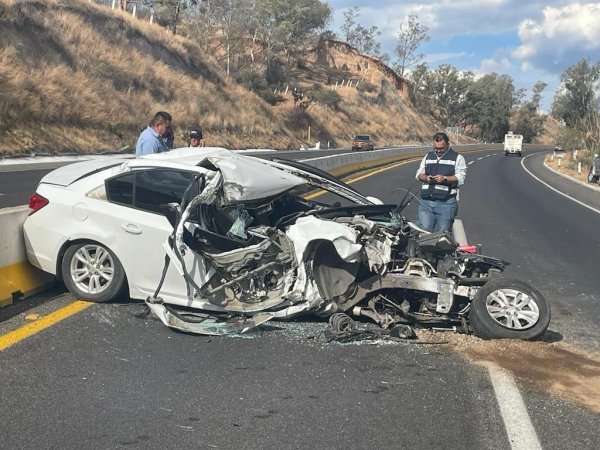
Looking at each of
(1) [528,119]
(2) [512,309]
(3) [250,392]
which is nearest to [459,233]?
(2) [512,309]

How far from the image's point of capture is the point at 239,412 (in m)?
3.95

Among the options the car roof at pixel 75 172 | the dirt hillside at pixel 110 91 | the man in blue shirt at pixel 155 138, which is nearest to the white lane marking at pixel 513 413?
the car roof at pixel 75 172

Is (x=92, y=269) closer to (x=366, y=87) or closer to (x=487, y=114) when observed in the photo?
(x=366, y=87)

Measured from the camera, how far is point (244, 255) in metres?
5.41

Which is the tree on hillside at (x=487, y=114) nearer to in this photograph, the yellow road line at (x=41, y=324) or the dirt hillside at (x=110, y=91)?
the dirt hillside at (x=110, y=91)

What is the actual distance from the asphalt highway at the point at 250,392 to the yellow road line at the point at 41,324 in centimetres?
10

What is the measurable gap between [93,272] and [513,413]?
12.3ft

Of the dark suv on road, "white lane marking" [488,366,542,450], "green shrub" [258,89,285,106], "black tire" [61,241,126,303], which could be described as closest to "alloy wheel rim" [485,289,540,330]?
"white lane marking" [488,366,542,450]

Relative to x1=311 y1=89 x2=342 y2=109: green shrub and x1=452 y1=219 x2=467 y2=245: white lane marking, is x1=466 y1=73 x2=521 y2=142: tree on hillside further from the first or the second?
x1=452 y1=219 x2=467 y2=245: white lane marking

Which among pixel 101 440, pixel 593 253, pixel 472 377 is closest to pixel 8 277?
pixel 101 440

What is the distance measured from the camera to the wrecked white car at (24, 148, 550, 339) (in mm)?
5367

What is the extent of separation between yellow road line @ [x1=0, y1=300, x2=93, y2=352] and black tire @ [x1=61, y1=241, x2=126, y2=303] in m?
0.13

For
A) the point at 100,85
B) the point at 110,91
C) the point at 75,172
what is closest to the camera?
the point at 75,172

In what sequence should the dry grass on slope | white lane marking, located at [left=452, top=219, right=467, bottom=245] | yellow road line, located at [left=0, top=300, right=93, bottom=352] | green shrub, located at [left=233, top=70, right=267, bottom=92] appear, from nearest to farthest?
yellow road line, located at [left=0, top=300, right=93, bottom=352], white lane marking, located at [left=452, top=219, right=467, bottom=245], the dry grass on slope, green shrub, located at [left=233, top=70, right=267, bottom=92]
